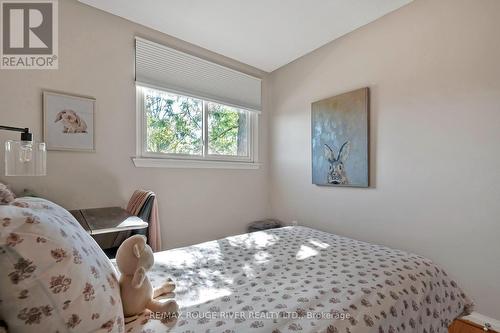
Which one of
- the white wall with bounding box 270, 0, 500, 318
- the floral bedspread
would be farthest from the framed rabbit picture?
the white wall with bounding box 270, 0, 500, 318

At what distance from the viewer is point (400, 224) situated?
79.4 inches

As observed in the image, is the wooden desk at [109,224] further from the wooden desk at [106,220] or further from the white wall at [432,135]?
the white wall at [432,135]

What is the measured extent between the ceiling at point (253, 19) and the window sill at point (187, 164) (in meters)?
1.26

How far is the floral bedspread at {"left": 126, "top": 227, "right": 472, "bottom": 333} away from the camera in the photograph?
79 cm

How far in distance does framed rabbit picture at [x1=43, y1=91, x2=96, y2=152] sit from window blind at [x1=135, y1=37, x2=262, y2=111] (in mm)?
514

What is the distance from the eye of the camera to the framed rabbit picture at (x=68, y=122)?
5.88ft

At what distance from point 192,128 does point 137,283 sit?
208cm

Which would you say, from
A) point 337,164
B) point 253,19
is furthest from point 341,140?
point 253,19

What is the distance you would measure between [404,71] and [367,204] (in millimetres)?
1195

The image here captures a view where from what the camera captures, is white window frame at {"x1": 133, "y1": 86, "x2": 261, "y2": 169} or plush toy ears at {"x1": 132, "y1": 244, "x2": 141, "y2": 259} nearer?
plush toy ears at {"x1": 132, "y1": 244, "x2": 141, "y2": 259}

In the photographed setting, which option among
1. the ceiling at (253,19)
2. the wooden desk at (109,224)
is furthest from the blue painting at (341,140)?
the wooden desk at (109,224)

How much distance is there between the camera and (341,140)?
2.37m

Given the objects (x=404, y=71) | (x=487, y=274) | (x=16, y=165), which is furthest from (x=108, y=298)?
(x=404, y=71)

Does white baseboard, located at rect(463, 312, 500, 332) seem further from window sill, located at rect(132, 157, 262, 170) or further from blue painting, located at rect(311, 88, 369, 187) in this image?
window sill, located at rect(132, 157, 262, 170)
